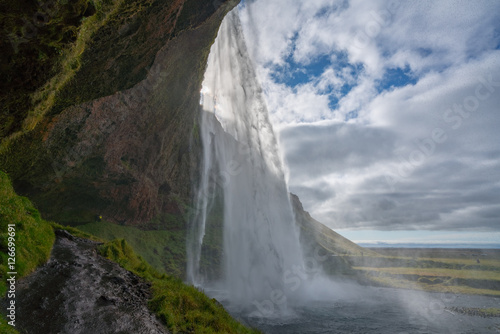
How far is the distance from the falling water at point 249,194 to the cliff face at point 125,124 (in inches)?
252

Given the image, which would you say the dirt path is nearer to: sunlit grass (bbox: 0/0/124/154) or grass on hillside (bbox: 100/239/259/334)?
grass on hillside (bbox: 100/239/259/334)

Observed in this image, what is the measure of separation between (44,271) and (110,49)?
41.3ft

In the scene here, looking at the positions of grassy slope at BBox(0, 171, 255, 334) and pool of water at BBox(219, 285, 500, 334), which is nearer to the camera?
grassy slope at BBox(0, 171, 255, 334)

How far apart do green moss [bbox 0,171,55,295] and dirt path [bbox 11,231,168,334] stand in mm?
→ 375

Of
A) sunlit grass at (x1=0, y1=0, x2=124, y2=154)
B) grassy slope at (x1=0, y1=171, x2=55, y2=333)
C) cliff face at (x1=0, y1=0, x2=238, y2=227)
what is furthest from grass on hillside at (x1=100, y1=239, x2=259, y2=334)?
cliff face at (x1=0, y1=0, x2=238, y2=227)

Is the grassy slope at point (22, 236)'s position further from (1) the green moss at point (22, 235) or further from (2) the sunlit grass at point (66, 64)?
(2) the sunlit grass at point (66, 64)

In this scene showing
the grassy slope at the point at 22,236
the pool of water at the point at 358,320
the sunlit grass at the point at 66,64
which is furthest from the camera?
the pool of water at the point at 358,320

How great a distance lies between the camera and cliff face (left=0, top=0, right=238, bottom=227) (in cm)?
1656

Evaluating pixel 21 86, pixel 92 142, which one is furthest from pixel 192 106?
pixel 21 86

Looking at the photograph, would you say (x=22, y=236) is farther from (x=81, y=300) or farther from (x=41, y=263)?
(x=81, y=300)

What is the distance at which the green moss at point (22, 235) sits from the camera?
7793 mm

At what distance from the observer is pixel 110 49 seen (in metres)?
15.8

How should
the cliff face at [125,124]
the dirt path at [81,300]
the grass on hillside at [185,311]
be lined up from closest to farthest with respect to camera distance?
the dirt path at [81,300] → the grass on hillside at [185,311] → the cliff face at [125,124]

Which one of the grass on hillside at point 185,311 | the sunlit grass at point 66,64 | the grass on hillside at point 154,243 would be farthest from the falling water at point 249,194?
the sunlit grass at point 66,64
